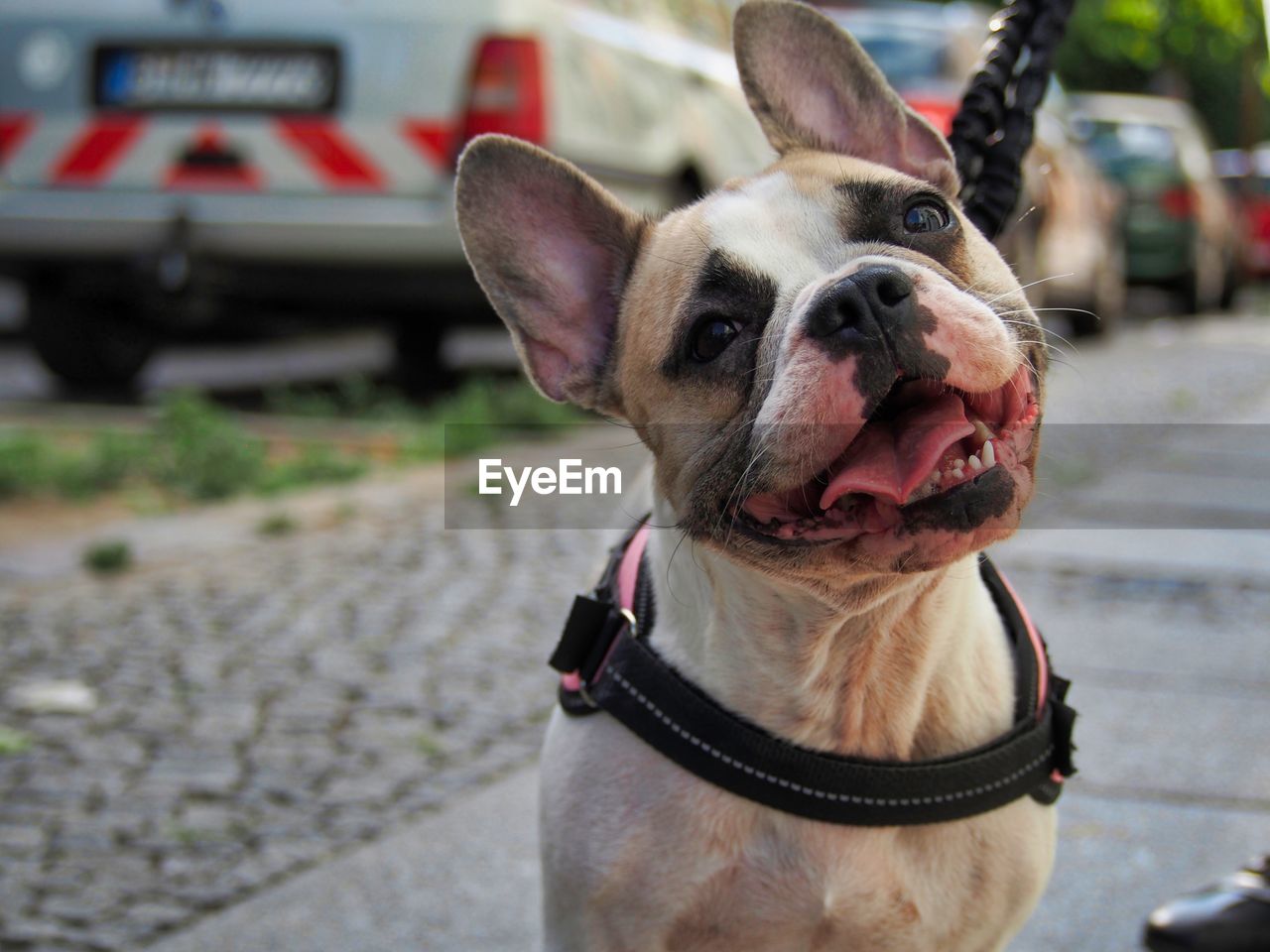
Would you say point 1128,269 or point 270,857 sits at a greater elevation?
point 270,857

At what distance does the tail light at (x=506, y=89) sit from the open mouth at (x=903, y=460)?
17.0 feet

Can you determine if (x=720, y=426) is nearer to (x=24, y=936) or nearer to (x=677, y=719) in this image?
(x=677, y=719)

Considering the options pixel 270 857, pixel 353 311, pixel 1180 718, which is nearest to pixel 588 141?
pixel 353 311

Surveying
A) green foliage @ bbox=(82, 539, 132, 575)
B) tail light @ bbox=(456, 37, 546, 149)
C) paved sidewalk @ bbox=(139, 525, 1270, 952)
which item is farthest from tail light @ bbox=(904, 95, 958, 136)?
green foliage @ bbox=(82, 539, 132, 575)

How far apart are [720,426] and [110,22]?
6079 millimetres

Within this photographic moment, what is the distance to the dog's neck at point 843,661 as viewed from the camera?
2281 millimetres

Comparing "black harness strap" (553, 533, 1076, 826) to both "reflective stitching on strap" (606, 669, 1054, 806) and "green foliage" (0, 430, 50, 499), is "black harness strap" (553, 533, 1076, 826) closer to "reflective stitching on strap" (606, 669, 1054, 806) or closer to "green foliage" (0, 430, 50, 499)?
"reflective stitching on strap" (606, 669, 1054, 806)

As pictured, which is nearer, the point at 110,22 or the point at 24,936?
the point at 24,936

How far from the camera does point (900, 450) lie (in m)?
2.10

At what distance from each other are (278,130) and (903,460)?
576cm

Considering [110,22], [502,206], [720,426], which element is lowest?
[110,22]

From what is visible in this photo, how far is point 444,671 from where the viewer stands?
170 inches

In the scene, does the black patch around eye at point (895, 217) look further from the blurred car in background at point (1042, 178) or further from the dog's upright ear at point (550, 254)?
the blurred car in background at point (1042, 178)

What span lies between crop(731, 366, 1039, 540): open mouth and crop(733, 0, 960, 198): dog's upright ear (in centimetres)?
71
